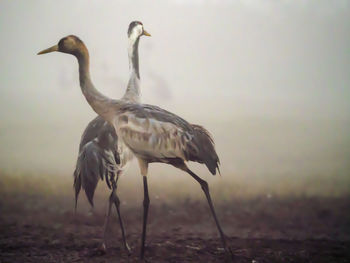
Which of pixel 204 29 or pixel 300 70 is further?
pixel 300 70

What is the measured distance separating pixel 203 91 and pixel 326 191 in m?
2.13

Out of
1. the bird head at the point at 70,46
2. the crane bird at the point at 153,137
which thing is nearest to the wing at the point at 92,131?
the crane bird at the point at 153,137

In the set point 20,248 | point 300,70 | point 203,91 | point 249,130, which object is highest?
point 300,70

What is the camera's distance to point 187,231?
14.1 feet

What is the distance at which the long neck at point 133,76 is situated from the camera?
3.55m

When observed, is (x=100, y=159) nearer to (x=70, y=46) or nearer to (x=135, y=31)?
(x=70, y=46)

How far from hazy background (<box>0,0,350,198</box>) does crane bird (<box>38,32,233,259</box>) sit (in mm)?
1398

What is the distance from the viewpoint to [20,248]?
140 inches

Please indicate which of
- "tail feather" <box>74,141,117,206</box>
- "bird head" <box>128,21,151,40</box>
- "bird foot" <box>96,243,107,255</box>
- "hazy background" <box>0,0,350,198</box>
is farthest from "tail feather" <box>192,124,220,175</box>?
"hazy background" <box>0,0,350,198</box>

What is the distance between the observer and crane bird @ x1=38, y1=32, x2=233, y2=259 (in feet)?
9.75

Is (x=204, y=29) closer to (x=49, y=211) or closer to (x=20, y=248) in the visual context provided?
(x=49, y=211)

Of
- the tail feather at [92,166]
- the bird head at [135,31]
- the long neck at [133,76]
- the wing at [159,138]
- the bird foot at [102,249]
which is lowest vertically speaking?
the bird foot at [102,249]

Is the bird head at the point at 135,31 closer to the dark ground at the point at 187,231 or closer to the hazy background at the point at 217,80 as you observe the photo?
the hazy background at the point at 217,80

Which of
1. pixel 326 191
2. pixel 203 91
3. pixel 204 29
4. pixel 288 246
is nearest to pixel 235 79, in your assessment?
pixel 203 91
